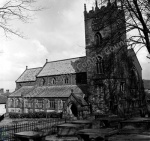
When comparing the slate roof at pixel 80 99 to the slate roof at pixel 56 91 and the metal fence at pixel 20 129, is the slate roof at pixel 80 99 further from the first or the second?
the metal fence at pixel 20 129

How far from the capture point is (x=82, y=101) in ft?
114

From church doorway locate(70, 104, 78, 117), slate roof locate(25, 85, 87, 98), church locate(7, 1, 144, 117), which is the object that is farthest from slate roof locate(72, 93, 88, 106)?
slate roof locate(25, 85, 87, 98)

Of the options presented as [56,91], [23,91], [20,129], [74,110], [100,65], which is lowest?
[20,129]

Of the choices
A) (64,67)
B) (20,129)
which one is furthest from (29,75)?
(20,129)

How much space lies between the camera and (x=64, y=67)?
4547 cm

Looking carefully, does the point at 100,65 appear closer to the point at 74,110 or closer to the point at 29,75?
the point at 74,110

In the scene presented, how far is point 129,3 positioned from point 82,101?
76.6 ft

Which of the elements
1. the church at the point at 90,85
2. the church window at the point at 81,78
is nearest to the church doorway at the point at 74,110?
the church at the point at 90,85

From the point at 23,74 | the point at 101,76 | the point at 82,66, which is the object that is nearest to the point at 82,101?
the point at 101,76

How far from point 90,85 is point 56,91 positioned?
9.85 metres

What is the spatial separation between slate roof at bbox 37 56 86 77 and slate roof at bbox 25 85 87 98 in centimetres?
332

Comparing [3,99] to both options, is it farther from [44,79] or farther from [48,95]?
[48,95]

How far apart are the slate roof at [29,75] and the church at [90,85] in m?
4.04

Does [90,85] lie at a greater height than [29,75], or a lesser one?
lesser
